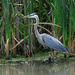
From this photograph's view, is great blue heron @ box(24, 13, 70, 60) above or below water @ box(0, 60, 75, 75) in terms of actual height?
above

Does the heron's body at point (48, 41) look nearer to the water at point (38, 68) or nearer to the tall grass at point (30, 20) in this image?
the tall grass at point (30, 20)

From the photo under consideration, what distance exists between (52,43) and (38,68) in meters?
1.06

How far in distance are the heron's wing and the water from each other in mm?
341

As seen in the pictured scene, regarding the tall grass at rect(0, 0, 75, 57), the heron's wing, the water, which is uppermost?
the tall grass at rect(0, 0, 75, 57)

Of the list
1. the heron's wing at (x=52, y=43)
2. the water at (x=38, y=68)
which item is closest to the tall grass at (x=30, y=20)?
the heron's wing at (x=52, y=43)

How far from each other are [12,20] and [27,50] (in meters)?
0.88

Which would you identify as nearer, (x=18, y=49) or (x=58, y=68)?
(x=58, y=68)

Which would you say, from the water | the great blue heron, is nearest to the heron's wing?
the great blue heron

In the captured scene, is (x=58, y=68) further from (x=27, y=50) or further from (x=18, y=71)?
(x=27, y=50)

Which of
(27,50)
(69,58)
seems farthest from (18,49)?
(69,58)

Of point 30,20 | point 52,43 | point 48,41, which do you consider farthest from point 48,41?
point 30,20

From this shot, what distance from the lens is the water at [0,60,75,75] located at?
5363mm

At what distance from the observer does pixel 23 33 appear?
707 cm

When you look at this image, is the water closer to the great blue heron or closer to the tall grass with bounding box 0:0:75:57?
the great blue heron
